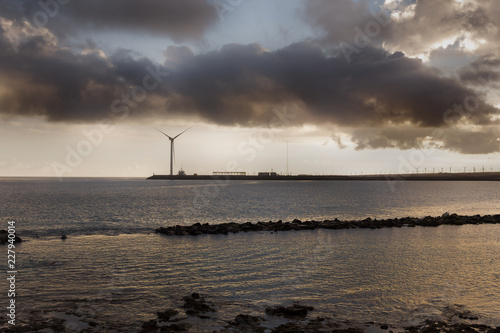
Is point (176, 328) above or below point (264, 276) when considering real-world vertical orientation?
above

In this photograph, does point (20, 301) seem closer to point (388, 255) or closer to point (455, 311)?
point (455, 311)

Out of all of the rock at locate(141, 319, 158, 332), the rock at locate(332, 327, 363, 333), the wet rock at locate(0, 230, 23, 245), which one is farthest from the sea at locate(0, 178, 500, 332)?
the rock at locate(332, 327, 363, 333)

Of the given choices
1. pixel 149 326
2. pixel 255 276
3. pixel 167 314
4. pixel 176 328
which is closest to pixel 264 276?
pixel 255 276

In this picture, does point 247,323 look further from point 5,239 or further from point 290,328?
point 5,239

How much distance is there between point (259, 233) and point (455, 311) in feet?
94.5

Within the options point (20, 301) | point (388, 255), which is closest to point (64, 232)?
point (20, 301)

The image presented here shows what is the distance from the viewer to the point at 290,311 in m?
17.8

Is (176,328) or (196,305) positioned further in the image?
(196,305)

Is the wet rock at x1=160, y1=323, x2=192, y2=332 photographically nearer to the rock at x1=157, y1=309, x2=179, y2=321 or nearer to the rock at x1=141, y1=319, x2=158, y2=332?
the rock at x1=141, y1=319, x2=158, y2=332

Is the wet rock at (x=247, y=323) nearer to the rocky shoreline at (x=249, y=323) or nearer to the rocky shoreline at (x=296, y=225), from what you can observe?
the rocky shoreline at (x=249, y=323)

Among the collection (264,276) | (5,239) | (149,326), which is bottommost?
(264,276)

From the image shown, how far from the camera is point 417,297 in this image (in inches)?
807

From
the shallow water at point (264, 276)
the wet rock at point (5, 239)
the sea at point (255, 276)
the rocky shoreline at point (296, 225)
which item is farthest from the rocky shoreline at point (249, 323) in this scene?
the rocky shoreline at point (296, 225)

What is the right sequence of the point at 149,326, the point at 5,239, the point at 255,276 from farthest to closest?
the point at 5,239, the point at 255,276, the point at 149,326
